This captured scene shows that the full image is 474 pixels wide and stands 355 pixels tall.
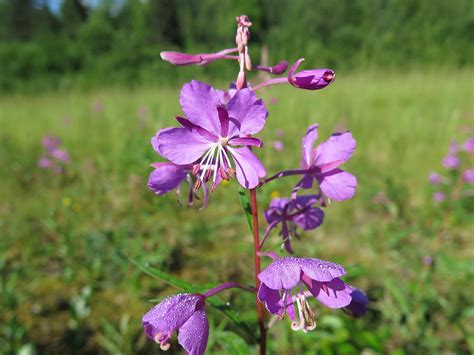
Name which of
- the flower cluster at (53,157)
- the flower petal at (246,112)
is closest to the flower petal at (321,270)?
the flower petal at (246,112)

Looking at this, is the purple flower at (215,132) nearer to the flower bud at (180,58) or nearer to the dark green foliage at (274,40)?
the flower bud at (180,58)

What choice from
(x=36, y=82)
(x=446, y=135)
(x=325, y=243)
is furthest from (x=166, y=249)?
(x=36, y=82)

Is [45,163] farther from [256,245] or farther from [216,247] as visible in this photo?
[256,245]

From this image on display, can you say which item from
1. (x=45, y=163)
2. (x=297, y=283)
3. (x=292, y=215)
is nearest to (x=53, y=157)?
(x=45, y=163)

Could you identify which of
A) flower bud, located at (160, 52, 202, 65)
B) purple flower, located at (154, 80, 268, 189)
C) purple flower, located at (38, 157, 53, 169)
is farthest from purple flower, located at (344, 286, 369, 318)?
purple flower, located at (38, 157, 53, 169)

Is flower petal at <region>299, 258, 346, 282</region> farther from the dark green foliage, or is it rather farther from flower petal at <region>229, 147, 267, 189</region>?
the dark green foliage

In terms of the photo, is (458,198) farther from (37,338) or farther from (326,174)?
(37,338)

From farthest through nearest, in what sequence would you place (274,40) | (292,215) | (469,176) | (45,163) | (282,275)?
(274,40)
(45,163)
(469,176)
(292,215)
(282,275)
